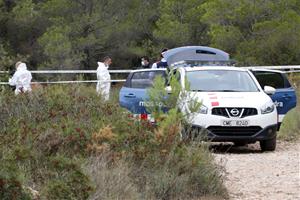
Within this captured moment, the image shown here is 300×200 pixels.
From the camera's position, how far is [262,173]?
Answer: 9992 millimetres

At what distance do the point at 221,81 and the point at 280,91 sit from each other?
186cm

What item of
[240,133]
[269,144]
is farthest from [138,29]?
[240,133]

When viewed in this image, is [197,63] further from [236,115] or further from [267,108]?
[236,115]

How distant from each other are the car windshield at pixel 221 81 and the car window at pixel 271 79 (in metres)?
1.70

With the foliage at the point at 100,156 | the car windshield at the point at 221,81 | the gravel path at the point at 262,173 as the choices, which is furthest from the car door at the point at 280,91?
the foliage at the point at 100,156

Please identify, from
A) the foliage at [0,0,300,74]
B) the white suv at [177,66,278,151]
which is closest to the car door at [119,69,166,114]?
the white suv at [177,66,278,151]

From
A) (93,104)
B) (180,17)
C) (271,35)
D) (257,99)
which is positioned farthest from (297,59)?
(93,104)

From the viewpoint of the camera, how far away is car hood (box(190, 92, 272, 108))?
Result: 12562 millimetres

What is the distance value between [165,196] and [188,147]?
79 centimetres

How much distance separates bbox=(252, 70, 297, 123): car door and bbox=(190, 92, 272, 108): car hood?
184 centimetres

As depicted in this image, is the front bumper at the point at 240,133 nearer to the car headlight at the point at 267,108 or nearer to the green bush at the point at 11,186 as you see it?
the car headlight at the point at 267,108

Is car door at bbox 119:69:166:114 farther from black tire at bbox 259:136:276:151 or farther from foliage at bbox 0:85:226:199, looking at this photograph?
foliage at bbox 0:85:226:199

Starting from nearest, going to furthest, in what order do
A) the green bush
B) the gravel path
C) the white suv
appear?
the green bush → the gravel path → the white suv

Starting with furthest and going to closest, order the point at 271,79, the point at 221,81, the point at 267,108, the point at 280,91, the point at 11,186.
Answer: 1. the point at 271,79
2. the point at 280,91
3. the point at 221,81
4. the point at 267,108
5. the point at 11,186
